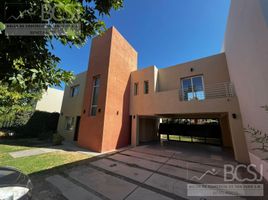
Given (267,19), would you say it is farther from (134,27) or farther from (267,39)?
(134,27)

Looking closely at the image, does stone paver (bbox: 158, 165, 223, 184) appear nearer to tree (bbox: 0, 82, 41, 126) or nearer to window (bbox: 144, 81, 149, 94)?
window (bbox: 144, 81, 149, 94)

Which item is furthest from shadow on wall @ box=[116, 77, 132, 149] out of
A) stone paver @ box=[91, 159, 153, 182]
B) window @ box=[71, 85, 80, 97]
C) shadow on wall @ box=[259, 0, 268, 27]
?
shadow on wall @ box=[259, 0, 268, 27]

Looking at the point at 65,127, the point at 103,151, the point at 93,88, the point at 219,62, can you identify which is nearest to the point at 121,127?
the point at 103,151

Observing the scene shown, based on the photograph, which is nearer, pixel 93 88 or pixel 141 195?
pixel 141 195

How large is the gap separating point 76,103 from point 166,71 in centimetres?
916

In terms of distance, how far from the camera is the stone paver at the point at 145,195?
10.2ft

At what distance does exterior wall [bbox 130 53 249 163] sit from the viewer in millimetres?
6242

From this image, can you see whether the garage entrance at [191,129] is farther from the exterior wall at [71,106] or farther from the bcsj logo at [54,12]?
the bcsj logo at [54,12]

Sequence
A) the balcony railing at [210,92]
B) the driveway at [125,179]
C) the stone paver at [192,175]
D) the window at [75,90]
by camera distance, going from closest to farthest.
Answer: the driveway at [125,179] < the stone paver at [192,175] < the balcony railing at [210,92] < the window at [75,90]

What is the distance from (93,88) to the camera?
378 inches

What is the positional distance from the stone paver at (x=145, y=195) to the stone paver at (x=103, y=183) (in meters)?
0.18

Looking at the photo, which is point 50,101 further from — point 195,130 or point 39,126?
point 195,130

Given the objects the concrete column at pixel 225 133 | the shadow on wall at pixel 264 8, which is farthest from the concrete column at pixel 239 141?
the shadow on wall at pixel 264 8

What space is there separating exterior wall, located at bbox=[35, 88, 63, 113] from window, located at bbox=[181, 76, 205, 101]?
52.0ft
